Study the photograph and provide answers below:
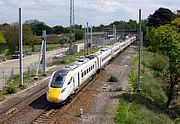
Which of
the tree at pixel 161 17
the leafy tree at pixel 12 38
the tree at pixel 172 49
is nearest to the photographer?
the tree at pixel 172 49

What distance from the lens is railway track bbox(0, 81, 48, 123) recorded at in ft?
80.0

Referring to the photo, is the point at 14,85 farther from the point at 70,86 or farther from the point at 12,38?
the point at 12,38

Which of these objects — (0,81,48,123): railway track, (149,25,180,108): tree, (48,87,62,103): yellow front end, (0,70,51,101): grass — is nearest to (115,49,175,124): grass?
(149,25,180,108): tree

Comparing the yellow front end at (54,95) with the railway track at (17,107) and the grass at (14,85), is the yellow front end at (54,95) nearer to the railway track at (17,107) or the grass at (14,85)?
the railway track at (17,107)

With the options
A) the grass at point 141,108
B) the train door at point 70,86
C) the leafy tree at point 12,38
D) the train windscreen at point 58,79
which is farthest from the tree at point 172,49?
Result: the leafy tree at point 12,38

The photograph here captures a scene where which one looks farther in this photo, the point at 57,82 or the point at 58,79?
the point at 58,79

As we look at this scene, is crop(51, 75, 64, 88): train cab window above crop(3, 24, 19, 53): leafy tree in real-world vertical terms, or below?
below

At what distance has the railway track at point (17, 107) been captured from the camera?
2438 cm

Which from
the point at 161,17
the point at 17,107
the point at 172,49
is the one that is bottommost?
the point at 17,107

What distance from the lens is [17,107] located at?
2725 cm

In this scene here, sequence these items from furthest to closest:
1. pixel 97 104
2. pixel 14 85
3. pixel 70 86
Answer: pixel 14 85
pixel 97 104
pixel 70 86

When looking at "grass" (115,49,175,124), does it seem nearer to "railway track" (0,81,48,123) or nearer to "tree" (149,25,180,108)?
"tree" (149,25,180,108)

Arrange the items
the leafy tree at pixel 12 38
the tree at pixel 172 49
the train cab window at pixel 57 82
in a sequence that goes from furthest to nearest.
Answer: the leafy tree at pixel 12 38 < the tree at pixel 172 49 < the train cab window at pixel 57 82

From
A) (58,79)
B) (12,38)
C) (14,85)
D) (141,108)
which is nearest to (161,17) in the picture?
(12,38)
